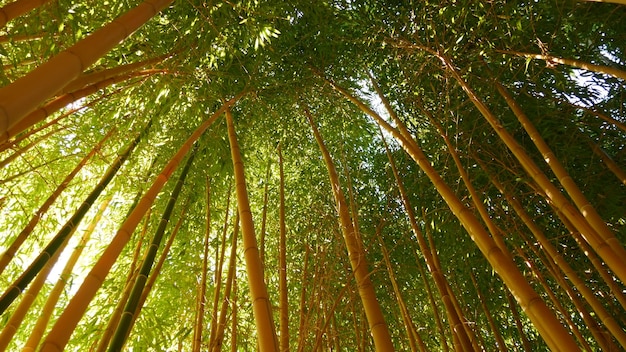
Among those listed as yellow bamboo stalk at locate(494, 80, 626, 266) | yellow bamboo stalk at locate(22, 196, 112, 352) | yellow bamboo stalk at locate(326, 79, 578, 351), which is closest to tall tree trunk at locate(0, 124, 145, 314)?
yellow bamboo stalk at locate(22, 196, 112, 352)

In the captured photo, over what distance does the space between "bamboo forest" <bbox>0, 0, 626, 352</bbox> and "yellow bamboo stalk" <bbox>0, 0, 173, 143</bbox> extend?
79 centimetres

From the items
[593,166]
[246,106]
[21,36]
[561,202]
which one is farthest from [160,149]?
[593,166]

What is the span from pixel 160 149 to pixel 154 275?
3.51 ft

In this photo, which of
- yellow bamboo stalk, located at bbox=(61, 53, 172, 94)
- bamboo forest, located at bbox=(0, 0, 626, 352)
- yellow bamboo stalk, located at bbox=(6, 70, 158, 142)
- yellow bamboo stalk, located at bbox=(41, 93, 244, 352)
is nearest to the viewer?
yellow bamboo stalk, located at bbox=(41, 93, 244, 352)

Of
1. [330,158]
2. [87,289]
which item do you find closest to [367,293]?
[87,289]

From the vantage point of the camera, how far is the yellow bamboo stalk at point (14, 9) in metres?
1.62

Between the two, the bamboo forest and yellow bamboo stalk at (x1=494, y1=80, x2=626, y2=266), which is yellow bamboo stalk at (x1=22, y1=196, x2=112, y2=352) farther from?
yellow bamboo stalk at (x1=494, y1=80, x2=626, y2=266)

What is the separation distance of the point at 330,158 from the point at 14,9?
72.3 inches

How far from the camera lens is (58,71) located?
3.82ft

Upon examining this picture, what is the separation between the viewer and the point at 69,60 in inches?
48.4

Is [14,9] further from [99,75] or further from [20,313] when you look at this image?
[20,313]

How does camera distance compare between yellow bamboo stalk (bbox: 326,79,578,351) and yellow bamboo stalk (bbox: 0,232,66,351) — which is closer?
yellow bamboo stalk (bbox: 326,79,578,351)

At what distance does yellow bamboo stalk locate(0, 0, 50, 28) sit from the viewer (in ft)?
5.32

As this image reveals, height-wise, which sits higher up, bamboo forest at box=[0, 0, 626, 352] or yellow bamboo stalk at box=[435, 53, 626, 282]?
bamboo forest at box=[0, 0, 626, 352]
